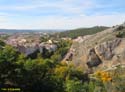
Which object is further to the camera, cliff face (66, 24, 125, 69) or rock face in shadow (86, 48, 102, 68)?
rock face in shadow (86, 48, 102, 68)

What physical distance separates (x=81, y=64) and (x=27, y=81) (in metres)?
32.3

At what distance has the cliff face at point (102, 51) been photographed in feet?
182

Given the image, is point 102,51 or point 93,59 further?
point 93,59

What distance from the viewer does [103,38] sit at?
6041 centimetres

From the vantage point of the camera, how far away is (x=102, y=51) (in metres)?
57.0

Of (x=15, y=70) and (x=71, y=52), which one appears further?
(x=71, y=52)

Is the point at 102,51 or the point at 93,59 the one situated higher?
the point at 102,51

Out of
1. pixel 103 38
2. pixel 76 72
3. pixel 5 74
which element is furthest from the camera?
pixel 103 38

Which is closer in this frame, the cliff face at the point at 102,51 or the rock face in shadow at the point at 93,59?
the cliff face at the point at 102,51

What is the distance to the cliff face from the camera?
55375 millimetres

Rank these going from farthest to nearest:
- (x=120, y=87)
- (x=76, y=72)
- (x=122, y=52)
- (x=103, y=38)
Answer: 1. (x=103, y=38)
2. (x=122, y=52)
3. (x=76, y=72)
4. (x=120, y=87)

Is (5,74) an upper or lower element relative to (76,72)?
upper

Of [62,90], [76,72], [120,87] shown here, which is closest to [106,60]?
[76,72]

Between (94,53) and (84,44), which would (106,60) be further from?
(84,44)
